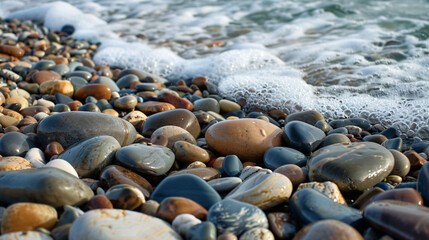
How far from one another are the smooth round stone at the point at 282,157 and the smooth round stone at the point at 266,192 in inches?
16.0

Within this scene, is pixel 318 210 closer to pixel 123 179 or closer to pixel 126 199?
pixel 126 199

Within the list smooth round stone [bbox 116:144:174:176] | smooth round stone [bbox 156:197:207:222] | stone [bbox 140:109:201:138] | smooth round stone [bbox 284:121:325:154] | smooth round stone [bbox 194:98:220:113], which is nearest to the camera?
smooth round stone [bbox 156:197:207:222]

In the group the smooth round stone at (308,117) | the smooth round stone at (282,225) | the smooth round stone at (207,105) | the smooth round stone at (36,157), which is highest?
the smooth round stone at (36,157)

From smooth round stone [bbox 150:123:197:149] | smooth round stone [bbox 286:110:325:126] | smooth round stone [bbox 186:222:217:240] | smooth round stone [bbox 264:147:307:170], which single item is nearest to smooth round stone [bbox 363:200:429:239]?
smooth round stone [bbox 186:222:217:240]

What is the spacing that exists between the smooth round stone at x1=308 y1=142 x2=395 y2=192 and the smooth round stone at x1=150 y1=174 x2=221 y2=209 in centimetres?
58

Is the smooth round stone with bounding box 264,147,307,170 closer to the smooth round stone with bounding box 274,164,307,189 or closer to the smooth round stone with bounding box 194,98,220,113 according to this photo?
the smooth round stone with bounding box 274,164,307,189

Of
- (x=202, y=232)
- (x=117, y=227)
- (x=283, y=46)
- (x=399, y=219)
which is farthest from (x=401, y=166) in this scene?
(x=283, y=46)

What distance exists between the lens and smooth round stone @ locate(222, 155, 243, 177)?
2104 millimetres

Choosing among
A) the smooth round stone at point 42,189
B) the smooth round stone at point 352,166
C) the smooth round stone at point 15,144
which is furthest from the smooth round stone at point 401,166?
the smooth round stone at point 15,144

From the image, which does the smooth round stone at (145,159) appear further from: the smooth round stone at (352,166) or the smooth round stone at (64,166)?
the smooth round stone at (352,166)

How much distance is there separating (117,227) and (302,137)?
54.5 inches

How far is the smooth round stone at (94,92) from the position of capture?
3338 millimetres

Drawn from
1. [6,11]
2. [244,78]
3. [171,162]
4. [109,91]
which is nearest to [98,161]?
[171,162]

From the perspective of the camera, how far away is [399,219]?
134 centimetres
